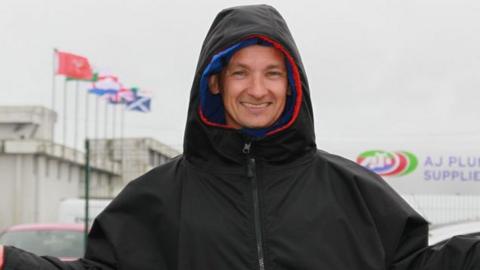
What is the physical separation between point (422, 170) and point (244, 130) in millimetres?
13498

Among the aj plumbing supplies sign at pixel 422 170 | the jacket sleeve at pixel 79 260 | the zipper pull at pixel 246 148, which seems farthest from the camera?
the aj plumbing supplies sign at pixel 422 170

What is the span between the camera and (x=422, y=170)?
15.8 m

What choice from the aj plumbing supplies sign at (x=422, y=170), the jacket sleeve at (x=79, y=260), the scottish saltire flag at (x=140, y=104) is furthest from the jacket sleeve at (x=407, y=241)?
the scottish saltire flag at (x=140, y=104)

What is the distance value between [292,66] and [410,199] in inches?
473

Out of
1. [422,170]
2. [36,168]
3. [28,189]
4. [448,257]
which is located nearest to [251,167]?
[448,257]

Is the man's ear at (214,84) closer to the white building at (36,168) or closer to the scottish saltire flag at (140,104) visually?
the white building at (36,168)

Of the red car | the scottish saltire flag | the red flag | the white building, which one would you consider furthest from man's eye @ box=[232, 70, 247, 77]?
the scottish saltire flag

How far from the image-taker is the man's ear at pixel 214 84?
2.96 meters

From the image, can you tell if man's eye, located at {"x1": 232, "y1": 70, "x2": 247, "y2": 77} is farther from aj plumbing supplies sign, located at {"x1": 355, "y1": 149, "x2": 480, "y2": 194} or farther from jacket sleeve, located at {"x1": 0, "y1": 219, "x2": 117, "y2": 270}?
aj plumbing supplies sign, located at {"x1": 355, "y1": 149, "x2": 480, "y2": 194}

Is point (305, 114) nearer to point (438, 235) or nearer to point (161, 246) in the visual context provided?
point (161, 246)

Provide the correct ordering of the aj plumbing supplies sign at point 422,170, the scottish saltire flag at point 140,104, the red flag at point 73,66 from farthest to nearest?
the scottish saltire flag at point 140,104 < the red flag at point 73,66 < the aj plumbing supplies sign at point 422,170

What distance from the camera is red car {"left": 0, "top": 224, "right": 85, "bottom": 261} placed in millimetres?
10023

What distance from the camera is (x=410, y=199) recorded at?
47.3ft

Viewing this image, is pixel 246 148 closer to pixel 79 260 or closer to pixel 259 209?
pixel 259 209
